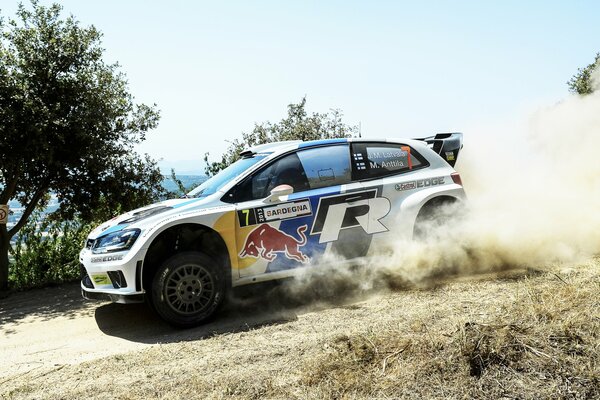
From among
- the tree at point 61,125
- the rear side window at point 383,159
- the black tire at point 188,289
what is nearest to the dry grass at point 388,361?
the black tire at point 188,289

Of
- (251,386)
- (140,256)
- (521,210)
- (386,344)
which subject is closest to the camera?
(251,386)

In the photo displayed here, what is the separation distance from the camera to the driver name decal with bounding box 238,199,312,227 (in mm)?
5988

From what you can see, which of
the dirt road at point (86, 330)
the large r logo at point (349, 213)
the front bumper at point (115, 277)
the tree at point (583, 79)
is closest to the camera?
the dirt road at point (86, 330)

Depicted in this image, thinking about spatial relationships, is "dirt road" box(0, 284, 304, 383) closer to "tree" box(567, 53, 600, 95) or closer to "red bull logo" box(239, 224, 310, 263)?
"red bull logo" box(239, 224, 310, 263)

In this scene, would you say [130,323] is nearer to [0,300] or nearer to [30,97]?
[0,300]

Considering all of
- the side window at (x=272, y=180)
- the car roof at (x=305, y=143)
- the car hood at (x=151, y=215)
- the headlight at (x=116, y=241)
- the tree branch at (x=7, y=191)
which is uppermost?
the tree branch at (x=7, y=191)

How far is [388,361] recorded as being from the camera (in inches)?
154

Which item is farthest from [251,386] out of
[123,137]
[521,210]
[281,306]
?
[123,137]

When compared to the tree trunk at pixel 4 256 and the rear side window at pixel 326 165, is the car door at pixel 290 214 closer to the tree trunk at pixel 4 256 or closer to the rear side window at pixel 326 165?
the rear side window at pixel 326 165

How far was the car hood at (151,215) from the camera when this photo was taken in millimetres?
5797

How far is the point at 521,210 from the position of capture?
7785 millimetres

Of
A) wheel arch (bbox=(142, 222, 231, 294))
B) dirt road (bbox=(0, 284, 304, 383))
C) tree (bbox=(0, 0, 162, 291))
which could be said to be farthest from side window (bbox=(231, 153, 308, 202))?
tree (bbox=(0, 0, 162, 291))

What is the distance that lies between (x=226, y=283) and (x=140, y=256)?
98 centimetres

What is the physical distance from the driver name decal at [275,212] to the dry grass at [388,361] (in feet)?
4.08
